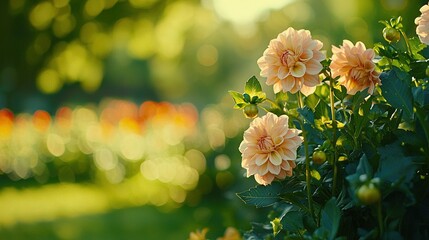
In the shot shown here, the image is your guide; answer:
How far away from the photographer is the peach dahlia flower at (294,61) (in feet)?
4.86

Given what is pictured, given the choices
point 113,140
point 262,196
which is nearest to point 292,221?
point 262,196

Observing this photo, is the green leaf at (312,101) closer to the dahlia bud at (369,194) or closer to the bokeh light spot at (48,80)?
the dahlia bud at (369,194)

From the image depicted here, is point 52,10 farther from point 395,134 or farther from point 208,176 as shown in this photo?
point 395,134

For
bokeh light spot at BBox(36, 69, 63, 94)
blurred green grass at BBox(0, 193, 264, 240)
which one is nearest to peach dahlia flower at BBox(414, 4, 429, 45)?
blurred green grass at BBox(0, 193, 264, 240)

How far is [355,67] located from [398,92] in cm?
17

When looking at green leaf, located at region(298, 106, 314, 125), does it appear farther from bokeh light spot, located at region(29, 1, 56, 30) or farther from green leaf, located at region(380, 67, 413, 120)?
bokeh light spot, located at region(29, 1, 56, 30)

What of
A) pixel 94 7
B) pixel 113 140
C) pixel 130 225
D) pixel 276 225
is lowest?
pixel 276 225

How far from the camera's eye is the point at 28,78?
11.1 metres

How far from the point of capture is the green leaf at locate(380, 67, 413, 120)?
1.37 m

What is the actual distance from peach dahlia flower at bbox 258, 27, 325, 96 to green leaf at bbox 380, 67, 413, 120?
0.49ft

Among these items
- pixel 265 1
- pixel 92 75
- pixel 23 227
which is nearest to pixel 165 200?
pixel 23 227

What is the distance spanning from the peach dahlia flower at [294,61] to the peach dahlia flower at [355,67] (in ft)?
0.24

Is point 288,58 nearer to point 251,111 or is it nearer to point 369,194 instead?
point 251,111

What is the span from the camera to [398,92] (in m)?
1.38
